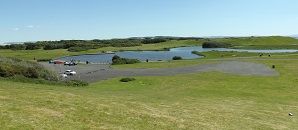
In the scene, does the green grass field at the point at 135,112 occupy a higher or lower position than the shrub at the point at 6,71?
lower

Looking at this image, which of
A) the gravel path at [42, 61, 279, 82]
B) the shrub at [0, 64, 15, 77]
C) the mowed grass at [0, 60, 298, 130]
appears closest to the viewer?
the mowed grass at [0, 60, 298, 130]

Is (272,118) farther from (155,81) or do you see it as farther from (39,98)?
(155,81)

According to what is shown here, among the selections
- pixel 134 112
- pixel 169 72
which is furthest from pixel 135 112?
pixel 169 72

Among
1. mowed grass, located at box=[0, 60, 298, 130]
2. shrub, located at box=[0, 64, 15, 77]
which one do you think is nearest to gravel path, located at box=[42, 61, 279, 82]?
shrub, located at box=[0, 64, 15, 77]

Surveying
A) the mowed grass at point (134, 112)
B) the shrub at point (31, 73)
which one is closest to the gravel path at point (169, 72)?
the shrub at point (31, 73)

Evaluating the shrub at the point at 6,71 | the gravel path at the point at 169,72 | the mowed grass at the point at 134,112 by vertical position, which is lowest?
the gravel path at the point at 169,72

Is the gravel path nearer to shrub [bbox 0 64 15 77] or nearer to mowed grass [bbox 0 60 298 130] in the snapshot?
shrub [bbox 0 64 15 77]

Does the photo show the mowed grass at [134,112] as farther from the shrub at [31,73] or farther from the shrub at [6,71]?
the shrub at [31,73]

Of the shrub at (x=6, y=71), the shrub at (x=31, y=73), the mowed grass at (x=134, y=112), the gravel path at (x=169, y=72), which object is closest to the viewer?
the mowed grass at (x=134, y=112)

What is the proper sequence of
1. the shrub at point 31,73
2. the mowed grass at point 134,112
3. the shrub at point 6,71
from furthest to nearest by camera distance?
the shrub at point 31,73 → the shrub at point 6,71 → the mowed grass at point 134,112

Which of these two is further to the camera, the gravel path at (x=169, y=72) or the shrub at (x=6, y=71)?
the gravel path at (x=169, y=72)

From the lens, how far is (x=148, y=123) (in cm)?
2539

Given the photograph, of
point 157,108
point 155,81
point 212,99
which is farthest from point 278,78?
point 157,108

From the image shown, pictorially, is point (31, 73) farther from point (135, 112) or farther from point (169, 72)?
point (169, 72)
